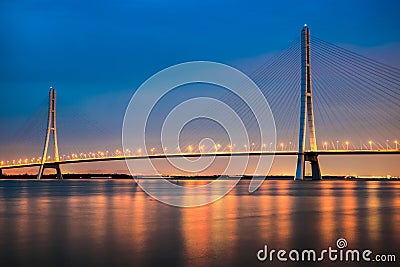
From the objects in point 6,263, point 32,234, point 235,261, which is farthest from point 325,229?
point 6,263

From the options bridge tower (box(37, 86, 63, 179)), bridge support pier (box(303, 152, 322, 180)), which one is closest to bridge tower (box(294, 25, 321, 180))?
bridge support pier (box(303, 152, 322, 180))

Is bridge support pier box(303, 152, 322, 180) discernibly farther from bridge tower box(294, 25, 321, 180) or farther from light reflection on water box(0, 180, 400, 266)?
light reflection on water box(0, 180, 400, 266)

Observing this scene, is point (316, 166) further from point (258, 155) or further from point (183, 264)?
point (183, 264)

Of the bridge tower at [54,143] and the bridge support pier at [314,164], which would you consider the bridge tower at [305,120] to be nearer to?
the bridge support pier at [314,164]

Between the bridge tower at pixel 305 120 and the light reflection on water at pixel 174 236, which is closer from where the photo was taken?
the light reflection on water at pixel 174 236

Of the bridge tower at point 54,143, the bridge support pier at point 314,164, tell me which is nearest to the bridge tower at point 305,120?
the bridge support pier at point 314,164

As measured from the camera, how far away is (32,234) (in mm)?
12047

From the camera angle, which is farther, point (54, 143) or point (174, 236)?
point (54, 143)

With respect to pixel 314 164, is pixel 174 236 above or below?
below

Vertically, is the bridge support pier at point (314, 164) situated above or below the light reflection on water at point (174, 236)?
above

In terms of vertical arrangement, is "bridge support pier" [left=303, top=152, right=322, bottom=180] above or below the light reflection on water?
above

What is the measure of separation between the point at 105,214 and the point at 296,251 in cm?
895

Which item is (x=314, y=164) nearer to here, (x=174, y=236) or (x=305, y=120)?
(x=305, y=120)

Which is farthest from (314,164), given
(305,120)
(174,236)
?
(174,236)
